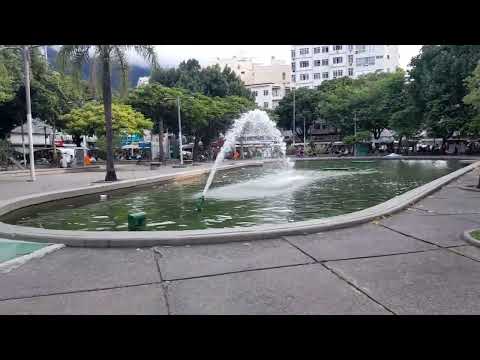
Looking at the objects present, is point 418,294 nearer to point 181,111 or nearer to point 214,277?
point 214,277

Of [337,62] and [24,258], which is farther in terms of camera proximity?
[337,62]

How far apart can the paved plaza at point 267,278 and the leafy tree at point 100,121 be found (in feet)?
90.3

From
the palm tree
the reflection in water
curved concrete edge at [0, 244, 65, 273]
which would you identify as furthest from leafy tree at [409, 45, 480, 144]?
curved concrete edge at [0, 244, 65, 273]

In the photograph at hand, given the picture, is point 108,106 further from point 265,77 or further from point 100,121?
point 265,77

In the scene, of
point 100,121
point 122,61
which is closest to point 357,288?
point 122,61

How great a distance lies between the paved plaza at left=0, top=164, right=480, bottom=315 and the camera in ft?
13.9

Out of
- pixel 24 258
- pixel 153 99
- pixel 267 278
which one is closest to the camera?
pixel 267 278

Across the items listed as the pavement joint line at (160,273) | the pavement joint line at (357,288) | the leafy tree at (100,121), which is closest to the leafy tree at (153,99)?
the leafy tree at (100,121)

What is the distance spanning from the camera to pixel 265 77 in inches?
3863

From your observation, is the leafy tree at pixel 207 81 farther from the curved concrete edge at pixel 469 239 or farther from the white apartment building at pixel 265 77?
the curved concrete edge at pixel 469 239

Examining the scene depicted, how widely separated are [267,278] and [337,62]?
95.1m

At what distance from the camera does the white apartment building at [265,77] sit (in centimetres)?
8625
